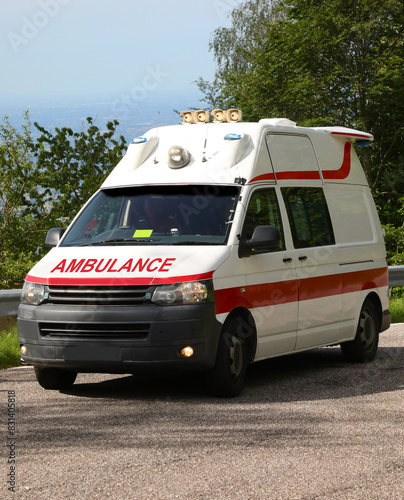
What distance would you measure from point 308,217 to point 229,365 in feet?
7.40

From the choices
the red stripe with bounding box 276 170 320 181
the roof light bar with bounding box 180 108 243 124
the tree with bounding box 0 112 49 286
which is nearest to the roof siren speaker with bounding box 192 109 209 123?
the roof light bar with bounding box 180 108 243 124

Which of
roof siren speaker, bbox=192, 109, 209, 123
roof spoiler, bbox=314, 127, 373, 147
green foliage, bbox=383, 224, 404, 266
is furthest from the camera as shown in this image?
green foliage, bbox=383, 224, 404, 266

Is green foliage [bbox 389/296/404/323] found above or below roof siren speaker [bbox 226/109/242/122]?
below

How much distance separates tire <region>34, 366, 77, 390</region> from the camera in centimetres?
843

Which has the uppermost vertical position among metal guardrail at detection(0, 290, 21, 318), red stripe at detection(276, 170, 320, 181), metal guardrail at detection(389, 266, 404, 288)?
red stripe at detection(276, 170, 320, 181)

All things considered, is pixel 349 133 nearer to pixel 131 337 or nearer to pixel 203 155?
pixel 203 155

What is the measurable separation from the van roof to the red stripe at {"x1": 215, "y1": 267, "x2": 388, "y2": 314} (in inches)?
41.0

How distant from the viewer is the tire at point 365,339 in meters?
10.4

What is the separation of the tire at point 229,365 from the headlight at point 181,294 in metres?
0.47

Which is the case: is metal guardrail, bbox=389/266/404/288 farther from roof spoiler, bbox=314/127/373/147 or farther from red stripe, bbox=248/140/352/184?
red stripe, bbox=248/140/352/184

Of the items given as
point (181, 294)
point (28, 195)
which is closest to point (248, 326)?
point (181, 294)

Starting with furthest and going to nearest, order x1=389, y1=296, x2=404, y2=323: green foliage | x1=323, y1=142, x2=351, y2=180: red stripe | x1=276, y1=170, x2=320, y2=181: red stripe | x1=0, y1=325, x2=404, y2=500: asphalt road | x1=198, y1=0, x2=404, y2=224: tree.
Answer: x1=198, y1=0, x2=404, y2=224: tree, x1=389, y1=296, x2=404, y2=323: green foliage, x1=323, y1=142, x2=351, y2=180: red stripe, x1=276, y1=170, x2=320, y2=181: red stripe, x1=0, y1=325, x2=404, y2=500: asphalt road

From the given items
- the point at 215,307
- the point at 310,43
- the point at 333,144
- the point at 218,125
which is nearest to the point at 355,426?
the point at 215,307

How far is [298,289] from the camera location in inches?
358
